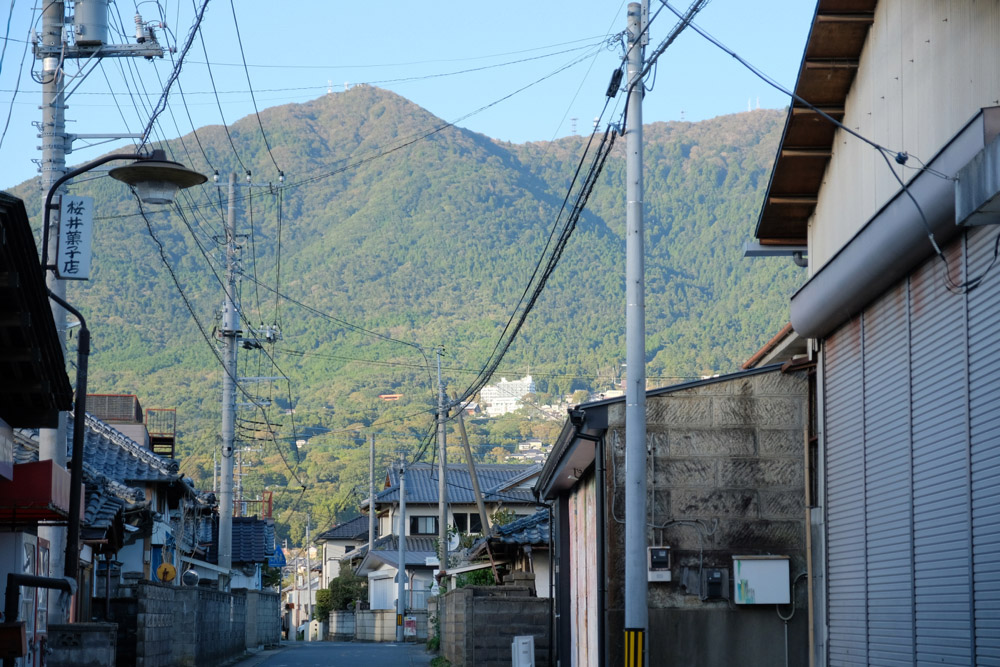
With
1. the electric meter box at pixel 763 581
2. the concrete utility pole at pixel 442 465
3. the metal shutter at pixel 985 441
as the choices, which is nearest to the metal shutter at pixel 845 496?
the electric meter box at pixel 763 581

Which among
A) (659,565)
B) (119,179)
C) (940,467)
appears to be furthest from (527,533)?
(940,467)

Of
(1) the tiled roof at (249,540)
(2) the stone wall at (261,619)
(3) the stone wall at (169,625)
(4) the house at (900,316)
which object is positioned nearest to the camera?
(4) the house at (900,316)

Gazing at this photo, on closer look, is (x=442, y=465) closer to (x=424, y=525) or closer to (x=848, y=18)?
(x=848, y=18)

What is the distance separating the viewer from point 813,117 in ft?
47.4

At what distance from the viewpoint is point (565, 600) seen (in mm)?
23531

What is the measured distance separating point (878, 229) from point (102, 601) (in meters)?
15.9

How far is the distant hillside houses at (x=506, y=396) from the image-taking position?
134125 mm

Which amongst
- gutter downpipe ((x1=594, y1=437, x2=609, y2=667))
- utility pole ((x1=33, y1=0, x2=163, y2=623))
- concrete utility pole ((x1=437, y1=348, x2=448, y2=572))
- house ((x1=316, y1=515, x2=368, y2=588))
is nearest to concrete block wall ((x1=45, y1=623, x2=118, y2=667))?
utility pole ((x1=33, y1=0, x2=163, y2=623))

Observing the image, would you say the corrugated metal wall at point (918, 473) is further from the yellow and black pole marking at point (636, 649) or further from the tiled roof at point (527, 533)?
the tiled roof at point (527, 533)

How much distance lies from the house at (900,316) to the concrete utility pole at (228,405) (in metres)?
22.8

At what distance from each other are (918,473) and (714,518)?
455 cm

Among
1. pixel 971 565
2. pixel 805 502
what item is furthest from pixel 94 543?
pixel 971 565

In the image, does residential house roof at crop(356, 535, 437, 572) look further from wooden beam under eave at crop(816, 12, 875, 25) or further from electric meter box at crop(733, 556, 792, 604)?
wooden beam under eave at crop(816, 12, 875, 25)

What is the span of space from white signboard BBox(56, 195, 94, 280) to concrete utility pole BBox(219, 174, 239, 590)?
21.1m
